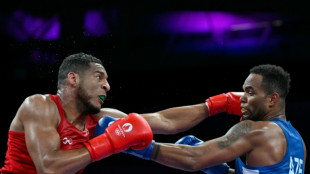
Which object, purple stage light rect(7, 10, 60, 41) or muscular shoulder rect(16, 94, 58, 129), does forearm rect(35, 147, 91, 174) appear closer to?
muscular shoulder rect(16, 94, 58, 129)

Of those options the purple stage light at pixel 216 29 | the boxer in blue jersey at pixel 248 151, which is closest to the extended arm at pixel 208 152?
the boxer in blue jersey at pixel 248 151

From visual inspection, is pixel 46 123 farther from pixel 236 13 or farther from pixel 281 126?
pixel 236 13

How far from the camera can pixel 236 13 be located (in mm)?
7047

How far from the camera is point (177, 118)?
3562 millimetres

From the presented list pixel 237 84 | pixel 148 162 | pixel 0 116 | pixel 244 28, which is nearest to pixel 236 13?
pixel 244 28

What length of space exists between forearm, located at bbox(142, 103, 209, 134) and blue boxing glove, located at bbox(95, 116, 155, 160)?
59 centimetres

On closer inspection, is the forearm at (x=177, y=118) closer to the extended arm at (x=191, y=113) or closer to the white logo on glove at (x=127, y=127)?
the extended arm at (x=191, y=113)

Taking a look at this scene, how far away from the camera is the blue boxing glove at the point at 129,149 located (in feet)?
8.98

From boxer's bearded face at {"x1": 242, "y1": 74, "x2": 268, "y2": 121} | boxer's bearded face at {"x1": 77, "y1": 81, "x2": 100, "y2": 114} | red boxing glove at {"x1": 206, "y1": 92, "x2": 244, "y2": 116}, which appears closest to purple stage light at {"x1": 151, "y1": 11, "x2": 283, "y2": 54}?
red boxing glove at {"x1": 206, "y1": 92, "x2": 244, "y2": 116}

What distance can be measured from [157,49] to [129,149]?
13.8 ft

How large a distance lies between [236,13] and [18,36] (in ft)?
11.9

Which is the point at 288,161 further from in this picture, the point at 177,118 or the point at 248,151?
the point at 177,118

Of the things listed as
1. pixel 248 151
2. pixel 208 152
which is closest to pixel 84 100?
pixel 208 152

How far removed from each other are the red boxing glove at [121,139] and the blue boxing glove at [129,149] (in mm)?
90
